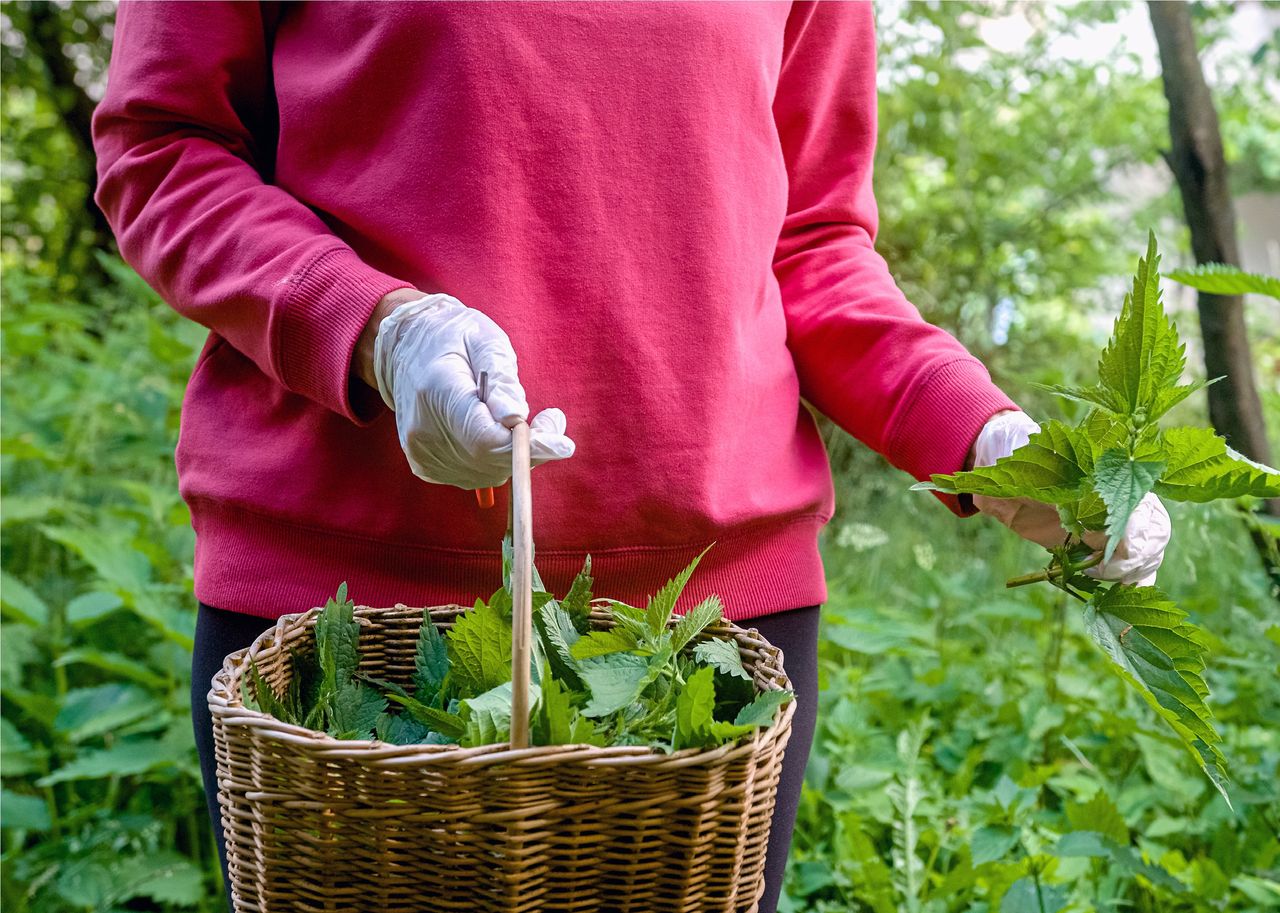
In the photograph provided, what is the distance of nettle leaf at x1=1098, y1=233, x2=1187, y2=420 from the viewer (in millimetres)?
810

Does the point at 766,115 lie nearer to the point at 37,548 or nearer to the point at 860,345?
the point at 860,345

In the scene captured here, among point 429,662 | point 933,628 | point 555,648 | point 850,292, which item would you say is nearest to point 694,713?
point 555,648

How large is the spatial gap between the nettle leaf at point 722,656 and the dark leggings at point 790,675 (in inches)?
8.7

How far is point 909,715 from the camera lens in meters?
2.24

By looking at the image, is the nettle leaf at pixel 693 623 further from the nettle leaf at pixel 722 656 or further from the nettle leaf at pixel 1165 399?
the nettle leaf at pixel 1165 399

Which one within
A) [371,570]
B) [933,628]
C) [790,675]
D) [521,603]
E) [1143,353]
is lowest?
[933,628]

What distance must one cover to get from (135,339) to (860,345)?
250 cm

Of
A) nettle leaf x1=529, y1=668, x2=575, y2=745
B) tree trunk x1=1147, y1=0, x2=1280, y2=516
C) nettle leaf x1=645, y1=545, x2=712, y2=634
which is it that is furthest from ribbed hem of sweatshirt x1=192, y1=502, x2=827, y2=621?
tree trunk x1=1147, y1=0, x2=1280, y2=516

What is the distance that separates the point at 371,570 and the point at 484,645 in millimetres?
245

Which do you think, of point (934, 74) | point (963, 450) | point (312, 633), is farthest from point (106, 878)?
point (934, 74)

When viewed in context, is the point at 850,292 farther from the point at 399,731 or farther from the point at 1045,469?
the point at 399,731

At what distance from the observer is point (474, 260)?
1.00 metres

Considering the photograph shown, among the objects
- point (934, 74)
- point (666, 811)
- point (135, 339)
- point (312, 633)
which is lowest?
point (135, 339)

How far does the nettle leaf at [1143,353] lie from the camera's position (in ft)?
2.66
